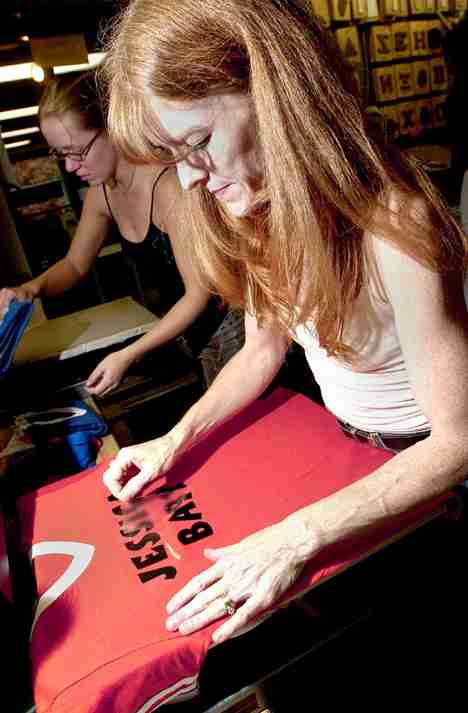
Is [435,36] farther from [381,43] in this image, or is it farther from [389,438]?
[389,438]

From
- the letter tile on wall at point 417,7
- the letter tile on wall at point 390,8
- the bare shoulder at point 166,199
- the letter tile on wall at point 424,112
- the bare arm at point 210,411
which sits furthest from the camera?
the letter tile on wall at point 424,112

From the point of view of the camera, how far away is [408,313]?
2.60 ft

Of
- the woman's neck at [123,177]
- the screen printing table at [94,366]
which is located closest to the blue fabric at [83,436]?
the screen printing table at [94,366]

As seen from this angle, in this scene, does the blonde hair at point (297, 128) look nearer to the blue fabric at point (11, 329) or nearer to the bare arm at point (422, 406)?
the bare arm at point (422, 406)

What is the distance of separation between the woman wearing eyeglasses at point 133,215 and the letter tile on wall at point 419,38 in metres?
3.33

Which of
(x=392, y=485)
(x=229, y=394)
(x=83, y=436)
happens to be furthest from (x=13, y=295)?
(x=392, y=485)

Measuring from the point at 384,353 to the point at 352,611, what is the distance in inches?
23.1

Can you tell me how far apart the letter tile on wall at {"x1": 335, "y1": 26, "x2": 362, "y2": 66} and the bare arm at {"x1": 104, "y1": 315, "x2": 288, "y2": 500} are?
3.22 meters

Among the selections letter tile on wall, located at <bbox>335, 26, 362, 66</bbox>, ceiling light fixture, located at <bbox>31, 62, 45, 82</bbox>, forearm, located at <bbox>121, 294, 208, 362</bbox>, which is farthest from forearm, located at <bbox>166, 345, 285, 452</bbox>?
letter tile on wall, located at <bbox>335, 26, 362, 66</bbox>

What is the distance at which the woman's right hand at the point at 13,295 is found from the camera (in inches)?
67.5

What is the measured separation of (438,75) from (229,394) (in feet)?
14.2

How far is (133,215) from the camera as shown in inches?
73.6

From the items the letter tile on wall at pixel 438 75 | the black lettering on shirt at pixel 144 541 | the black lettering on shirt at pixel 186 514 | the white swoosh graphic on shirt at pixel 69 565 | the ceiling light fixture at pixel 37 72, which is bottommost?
the black lettering on shirt at pixel 186 514

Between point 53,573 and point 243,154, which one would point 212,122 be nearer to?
point 243,154
